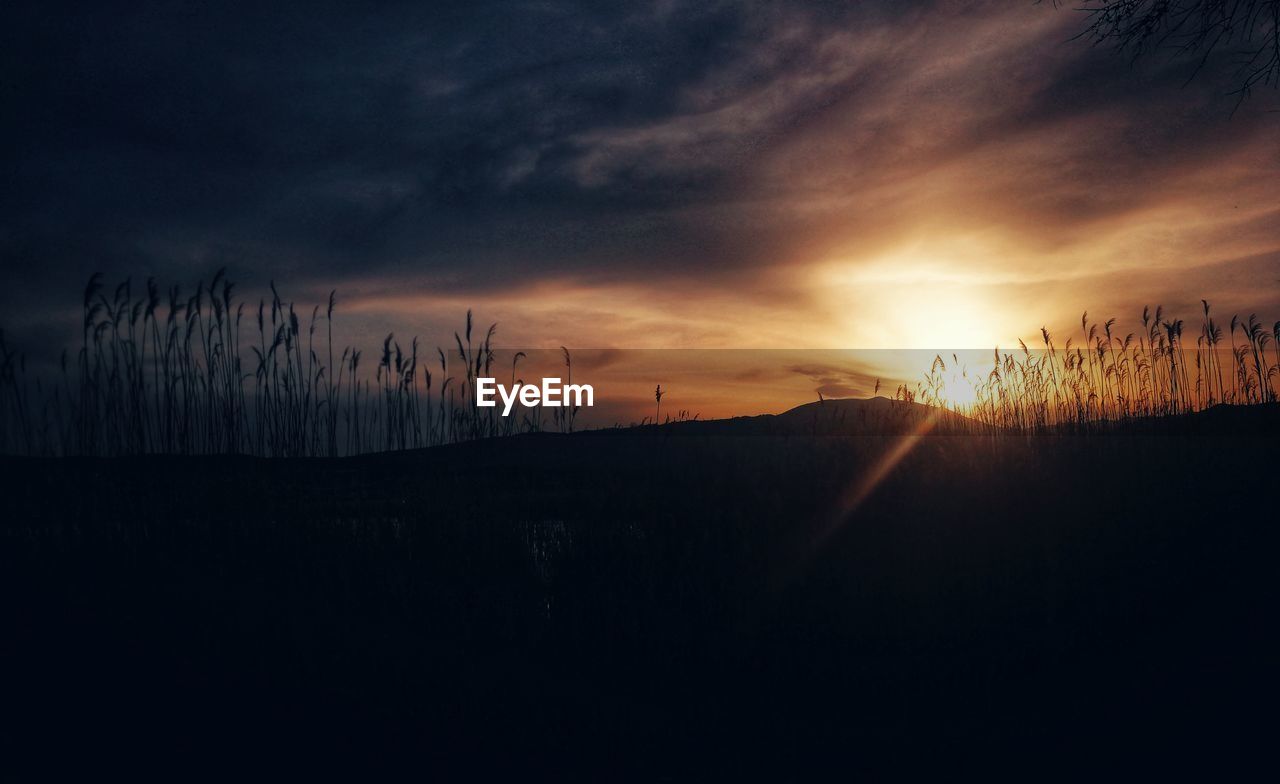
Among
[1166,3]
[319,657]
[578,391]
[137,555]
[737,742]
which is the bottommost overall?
[737,742]

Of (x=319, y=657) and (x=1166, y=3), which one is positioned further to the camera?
(x=1166, y=3)

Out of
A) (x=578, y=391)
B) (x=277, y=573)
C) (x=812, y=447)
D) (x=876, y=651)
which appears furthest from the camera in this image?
(x=578, y=391)

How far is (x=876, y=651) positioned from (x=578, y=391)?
31.2 ft

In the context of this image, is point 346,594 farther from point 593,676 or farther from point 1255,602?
point 1255,602

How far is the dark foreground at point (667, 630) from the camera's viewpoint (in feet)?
12.3

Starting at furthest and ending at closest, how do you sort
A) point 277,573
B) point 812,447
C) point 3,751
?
point 812,447, point 277,573, point 3,751

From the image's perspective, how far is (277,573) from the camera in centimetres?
566

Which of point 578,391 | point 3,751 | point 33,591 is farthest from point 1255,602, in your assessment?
point 578,391

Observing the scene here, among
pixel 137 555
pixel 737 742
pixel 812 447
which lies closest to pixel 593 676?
pixel 737 742

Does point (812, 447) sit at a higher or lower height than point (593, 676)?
higher

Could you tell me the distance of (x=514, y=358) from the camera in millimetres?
12836

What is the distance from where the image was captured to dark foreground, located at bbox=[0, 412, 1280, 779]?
12.3 feet

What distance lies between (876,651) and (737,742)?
4.33 ft

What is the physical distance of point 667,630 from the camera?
4.67 m
